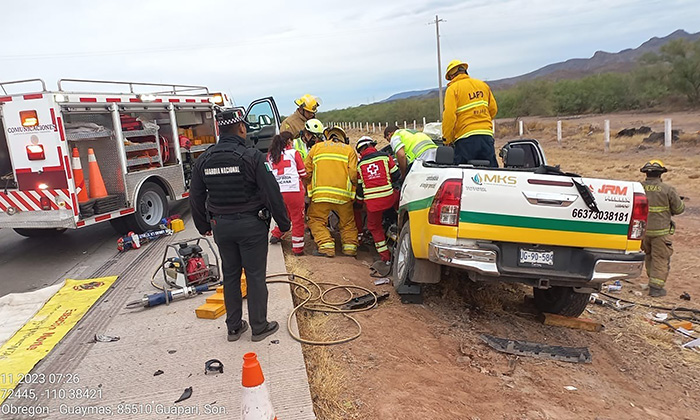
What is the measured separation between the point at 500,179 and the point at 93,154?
260 inches

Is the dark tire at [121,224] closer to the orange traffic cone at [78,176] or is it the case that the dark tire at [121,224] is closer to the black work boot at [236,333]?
the orange traffic cone at [78,176]

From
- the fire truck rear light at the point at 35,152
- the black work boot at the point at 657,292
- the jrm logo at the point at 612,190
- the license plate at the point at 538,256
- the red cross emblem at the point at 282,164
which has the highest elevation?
the fire truck rear light at the point at 35,152

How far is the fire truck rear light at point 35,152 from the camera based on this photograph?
22.6ft

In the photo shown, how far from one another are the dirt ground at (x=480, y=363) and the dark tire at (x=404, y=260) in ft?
0.83

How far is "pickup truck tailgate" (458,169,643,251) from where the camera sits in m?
3.94

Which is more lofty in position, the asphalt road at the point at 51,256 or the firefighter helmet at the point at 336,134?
the firefighter helmet at the point at 336,134

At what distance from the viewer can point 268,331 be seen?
402cm

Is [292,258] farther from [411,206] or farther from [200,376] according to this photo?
[200,376]

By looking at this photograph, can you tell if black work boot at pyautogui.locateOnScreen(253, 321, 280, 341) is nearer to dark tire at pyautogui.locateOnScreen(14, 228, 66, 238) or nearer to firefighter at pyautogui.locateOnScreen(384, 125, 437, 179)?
firefighter at pyautogui.locateOnScreen(384, 125, 437, 179)

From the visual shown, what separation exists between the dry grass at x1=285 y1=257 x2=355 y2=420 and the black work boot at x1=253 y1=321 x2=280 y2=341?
246 mm

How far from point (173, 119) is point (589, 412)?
8433 mm

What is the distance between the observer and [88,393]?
11.0 ft

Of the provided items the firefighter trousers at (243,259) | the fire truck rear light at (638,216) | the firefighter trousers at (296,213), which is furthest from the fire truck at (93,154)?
the fire truck rear light at (638,216)

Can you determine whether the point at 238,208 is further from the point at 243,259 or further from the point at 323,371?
the point at 323,371
